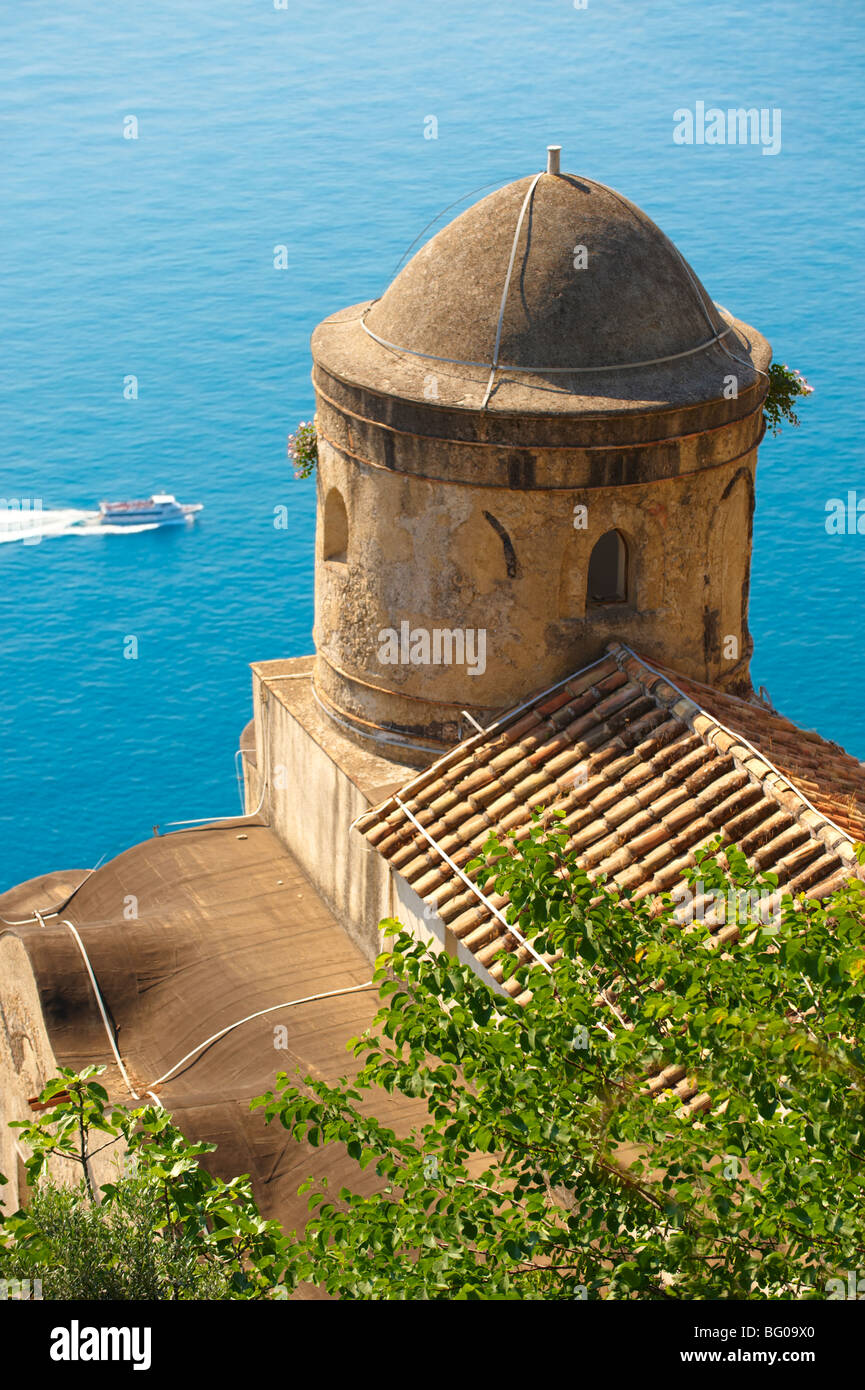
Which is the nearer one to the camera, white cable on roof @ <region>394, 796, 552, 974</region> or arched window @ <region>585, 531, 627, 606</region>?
white cable on roof @ <region>394, 796, 552, 974</region>

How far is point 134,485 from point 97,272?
14729 mm

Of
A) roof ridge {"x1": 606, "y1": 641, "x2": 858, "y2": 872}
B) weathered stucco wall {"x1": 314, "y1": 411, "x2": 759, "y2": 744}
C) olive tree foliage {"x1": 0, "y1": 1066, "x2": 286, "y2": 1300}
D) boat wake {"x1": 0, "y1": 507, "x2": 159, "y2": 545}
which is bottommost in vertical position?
olive tree foliage {"x1": 0, "y1": 1066, "x2": 286, "y2": 1300}

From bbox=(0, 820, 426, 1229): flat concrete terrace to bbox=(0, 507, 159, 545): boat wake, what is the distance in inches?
1354

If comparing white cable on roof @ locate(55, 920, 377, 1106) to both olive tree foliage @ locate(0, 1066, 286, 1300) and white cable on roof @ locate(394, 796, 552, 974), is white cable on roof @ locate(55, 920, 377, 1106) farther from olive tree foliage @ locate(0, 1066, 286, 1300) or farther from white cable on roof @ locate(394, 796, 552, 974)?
olive tree foliage @ locate(0, 1066, 286, 1300)

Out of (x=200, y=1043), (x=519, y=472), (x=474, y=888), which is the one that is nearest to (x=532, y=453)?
(x=519, y=472)

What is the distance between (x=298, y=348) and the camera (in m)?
57.6

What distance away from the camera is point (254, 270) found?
204 ft

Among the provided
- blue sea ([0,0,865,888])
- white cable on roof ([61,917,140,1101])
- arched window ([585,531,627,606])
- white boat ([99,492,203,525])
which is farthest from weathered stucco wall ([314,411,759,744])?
white boat ([99,492,203,525])

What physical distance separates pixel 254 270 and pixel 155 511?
1528 cm

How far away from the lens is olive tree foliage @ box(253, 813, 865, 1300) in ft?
29.9

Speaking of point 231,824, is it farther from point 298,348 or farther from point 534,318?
point 298,348

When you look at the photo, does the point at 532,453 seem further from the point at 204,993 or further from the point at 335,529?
the point at 204,993
